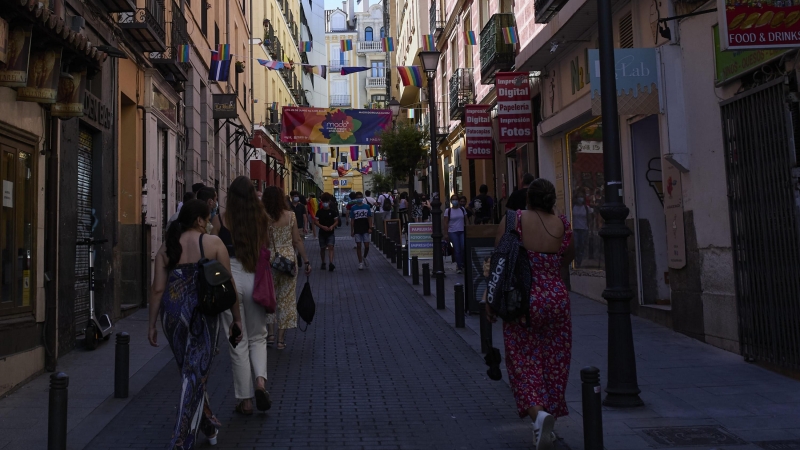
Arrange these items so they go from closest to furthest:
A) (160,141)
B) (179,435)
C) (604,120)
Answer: (179,435) → (604,120) → (160,141)

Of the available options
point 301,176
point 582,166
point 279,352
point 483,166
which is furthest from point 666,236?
point 301,176

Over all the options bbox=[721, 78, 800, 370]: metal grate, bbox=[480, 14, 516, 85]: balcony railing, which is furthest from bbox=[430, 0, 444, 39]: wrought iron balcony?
bbox=[721, 78, 800, 370]: metal grate

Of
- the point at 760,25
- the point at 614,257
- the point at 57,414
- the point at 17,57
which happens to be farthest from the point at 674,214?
the point at 57,414

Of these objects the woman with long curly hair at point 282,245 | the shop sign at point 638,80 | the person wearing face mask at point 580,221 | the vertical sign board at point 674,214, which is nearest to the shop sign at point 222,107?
the person wearing face mask at point 580,221

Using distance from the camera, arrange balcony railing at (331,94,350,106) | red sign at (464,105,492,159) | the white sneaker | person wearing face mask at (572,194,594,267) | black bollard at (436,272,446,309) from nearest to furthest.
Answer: the white sneaker, black bollard at (436,272,446,309), person wearing face mask at (572,194,594,267), red sign at (464,105,492,159), balcony railing at (331,94,350,106)

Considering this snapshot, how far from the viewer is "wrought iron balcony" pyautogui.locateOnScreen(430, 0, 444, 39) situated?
30.8 meters

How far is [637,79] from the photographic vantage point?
10.2 meters

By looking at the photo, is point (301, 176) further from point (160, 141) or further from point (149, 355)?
point (149, 355)

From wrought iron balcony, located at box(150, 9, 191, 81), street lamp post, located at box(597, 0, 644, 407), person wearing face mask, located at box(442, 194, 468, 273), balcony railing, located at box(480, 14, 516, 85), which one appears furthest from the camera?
balcony railing, located at box(480, 14, 516, 85)

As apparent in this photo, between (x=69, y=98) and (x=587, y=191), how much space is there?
900 centimetres

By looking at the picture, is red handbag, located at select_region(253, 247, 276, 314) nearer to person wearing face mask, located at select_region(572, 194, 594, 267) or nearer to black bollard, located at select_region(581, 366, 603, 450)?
black bollard, located at select_region(581, 366, 603, 450)

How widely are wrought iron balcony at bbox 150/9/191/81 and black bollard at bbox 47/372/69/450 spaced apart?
35.7ft

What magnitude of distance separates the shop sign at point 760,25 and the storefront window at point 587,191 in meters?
6.38

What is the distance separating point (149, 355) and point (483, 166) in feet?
51.6
